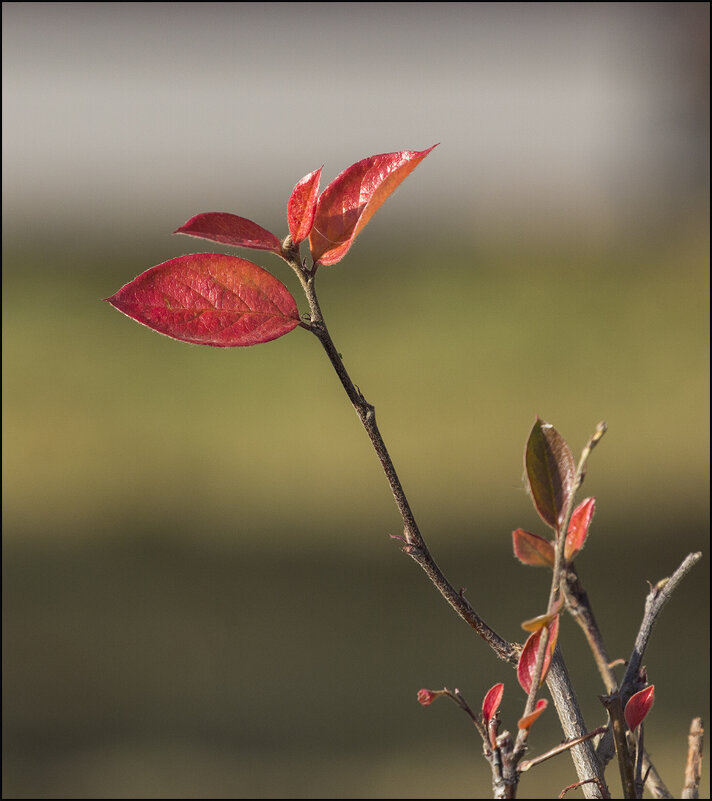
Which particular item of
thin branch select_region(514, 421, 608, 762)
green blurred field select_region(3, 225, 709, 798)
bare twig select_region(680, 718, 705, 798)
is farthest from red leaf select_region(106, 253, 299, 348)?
green blurred field select_region(3, 225, 709, 798)

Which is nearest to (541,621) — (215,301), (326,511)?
(215,301)

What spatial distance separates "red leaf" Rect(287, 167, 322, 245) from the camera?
32cm

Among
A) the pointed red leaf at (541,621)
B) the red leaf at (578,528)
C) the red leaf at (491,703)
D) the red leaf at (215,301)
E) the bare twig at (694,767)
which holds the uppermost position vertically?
the red leaf at (215,301)

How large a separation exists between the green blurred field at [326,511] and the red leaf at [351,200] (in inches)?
45.6

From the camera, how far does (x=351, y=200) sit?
32cm

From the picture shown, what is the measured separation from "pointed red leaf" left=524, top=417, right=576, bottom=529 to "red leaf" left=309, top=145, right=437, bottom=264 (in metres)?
0.10

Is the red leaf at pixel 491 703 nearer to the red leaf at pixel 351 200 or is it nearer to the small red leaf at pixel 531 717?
the small red leaf at pixel 531 717

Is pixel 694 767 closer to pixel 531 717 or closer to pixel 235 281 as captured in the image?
pixel 531 717

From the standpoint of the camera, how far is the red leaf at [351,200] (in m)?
0.30

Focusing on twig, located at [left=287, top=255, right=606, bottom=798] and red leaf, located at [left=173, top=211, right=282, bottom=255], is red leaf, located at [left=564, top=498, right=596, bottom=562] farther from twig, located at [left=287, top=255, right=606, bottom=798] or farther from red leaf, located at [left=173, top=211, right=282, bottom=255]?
red leaf, located at [left=173, top=211, right=282, bottom=255]

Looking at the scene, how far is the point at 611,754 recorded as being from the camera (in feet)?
1.17

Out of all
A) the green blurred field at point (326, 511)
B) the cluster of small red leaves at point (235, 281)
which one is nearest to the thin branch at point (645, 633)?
the cluster of small red leaves at point (235, 281)

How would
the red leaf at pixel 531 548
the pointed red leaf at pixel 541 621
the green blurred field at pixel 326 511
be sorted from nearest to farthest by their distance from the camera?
the pointed red leaf at pixel 541 621 < the red leaf at pixel 531 548 < the green blurred field at pixel 326 511

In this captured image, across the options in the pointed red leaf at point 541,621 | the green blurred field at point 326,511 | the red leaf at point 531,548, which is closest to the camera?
the pointed red leaf at point 541,621
